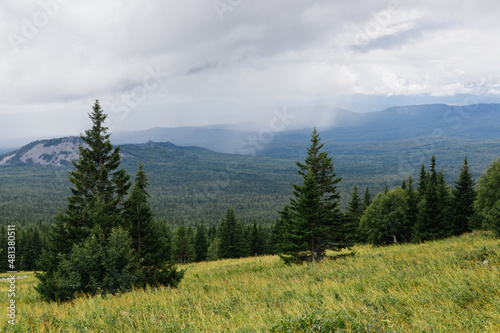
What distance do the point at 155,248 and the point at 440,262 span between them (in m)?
14.3

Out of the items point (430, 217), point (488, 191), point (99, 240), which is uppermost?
point (488, 191)

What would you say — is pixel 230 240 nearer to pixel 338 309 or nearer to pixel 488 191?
pixel 488 191

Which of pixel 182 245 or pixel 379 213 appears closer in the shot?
pixel 379 213

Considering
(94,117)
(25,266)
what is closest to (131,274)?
(94,117)

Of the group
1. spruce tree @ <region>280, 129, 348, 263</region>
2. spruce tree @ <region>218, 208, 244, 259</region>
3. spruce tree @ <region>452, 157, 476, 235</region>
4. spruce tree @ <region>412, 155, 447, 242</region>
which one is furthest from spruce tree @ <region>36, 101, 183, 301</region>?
spruce tree @ <region>452, 157, 476, 235</region>

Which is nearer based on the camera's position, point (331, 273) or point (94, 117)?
point (331, 273)

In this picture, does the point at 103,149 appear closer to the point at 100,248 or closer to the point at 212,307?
the point at 100,248

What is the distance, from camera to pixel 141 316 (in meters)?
7.56

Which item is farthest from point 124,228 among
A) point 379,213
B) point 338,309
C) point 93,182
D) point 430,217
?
point 379,213

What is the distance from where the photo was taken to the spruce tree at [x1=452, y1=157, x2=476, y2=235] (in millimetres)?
42188

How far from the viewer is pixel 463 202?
4297cm

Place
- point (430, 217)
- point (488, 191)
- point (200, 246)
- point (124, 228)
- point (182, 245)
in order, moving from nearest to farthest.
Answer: point (124, 228)
point (488, 191)
point (430, 217)
point (182, 245)
point (200, 246)

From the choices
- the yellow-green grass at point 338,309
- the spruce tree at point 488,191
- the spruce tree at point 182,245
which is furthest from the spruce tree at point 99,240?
the spruce tree at point 182,245

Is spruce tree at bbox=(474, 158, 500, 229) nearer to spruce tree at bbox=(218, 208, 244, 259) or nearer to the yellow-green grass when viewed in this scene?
the yellow-green grass
